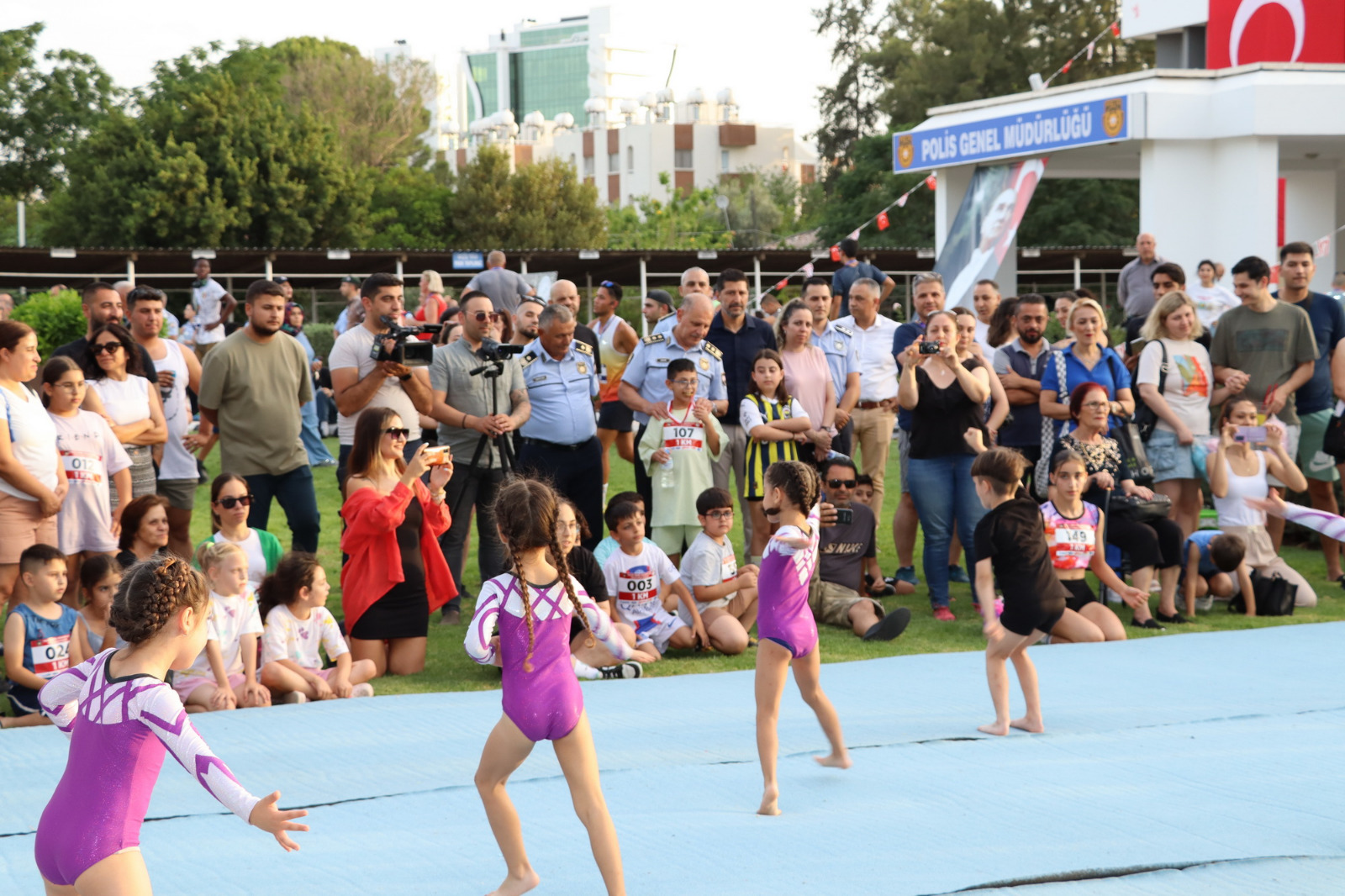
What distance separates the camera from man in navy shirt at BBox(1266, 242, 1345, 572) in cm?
923

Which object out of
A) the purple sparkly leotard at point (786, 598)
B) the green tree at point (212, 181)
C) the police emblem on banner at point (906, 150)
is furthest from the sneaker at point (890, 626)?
the green tree at point (212, 181)

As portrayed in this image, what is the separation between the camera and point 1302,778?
4730 mm

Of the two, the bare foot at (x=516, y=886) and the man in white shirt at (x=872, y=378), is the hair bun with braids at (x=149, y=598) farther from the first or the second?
the man in white shirt at (x=872, y=378)

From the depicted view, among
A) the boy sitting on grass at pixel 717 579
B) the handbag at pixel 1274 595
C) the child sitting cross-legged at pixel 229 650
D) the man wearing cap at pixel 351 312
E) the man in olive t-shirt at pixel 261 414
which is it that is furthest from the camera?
the man wearing cap at pixel 351 312

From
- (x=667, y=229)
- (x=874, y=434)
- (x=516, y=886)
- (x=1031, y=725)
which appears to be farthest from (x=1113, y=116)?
(x=667, y=229)

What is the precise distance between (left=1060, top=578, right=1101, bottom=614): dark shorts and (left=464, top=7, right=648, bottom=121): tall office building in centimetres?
15109

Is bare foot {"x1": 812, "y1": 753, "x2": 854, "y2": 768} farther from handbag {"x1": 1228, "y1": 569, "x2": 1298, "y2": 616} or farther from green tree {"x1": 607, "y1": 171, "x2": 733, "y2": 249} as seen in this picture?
green tree {"x1": 607, "y1": 171, "x2": 733, "y2": 249}

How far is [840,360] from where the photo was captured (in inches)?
→ 344

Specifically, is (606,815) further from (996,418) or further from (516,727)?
(996,418)

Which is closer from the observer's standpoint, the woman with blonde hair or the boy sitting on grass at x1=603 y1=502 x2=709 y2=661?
the boy sitting on grass at x1=603 y1=502 x2=709 y2=661

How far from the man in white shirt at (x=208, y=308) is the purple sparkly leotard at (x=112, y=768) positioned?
13.1 metres

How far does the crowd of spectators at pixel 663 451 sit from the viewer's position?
658 cm

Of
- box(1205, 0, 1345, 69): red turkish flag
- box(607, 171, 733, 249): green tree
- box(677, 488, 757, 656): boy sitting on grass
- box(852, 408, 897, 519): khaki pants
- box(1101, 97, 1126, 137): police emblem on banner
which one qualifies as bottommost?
box(677, 488, 757, 656): boy sitting on grass

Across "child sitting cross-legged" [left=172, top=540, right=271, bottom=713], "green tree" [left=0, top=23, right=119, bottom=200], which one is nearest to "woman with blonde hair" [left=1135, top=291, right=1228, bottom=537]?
"child sitting cross-legged" [left=172, top=540, right=271, bottom=713]
